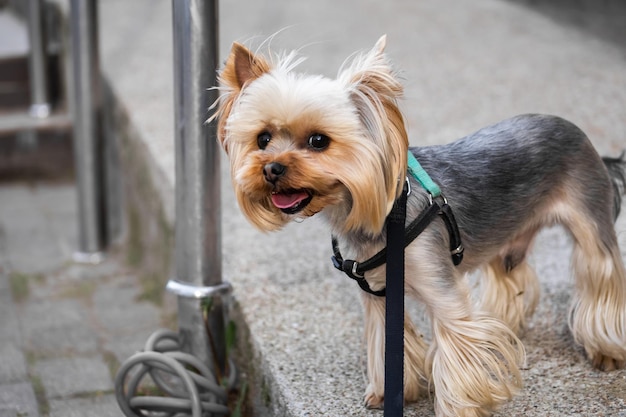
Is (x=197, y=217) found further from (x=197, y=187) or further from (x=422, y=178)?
(x=422, y=178)

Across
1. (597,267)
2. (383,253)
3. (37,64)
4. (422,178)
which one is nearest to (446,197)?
(422,178)

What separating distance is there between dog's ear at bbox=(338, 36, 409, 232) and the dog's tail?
3.27 ft

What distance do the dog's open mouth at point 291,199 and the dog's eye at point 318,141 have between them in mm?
114

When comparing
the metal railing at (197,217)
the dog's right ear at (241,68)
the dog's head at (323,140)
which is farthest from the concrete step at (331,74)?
the dog's head at (323,140)

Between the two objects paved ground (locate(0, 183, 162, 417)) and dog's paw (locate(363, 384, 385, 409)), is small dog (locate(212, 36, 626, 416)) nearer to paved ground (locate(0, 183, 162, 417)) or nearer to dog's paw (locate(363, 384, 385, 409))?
dog's paw (locate(363, 384, 385, 409))

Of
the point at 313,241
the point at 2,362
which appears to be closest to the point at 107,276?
the point at 2,362

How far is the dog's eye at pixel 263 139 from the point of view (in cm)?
231

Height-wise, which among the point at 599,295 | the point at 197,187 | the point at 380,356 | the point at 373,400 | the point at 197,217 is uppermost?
the point at 197,187

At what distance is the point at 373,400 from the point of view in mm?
2738

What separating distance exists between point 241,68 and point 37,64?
501 cm

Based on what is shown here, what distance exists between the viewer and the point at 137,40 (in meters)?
6.95

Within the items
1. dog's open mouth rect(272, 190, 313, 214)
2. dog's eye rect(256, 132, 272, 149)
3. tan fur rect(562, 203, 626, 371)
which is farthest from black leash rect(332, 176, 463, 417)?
tan fur rect(562, 203, 626, 371)

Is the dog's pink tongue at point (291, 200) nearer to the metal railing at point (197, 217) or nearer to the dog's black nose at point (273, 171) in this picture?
the dog's black nose at point (273, 171)

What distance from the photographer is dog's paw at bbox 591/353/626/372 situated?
9.33ft
